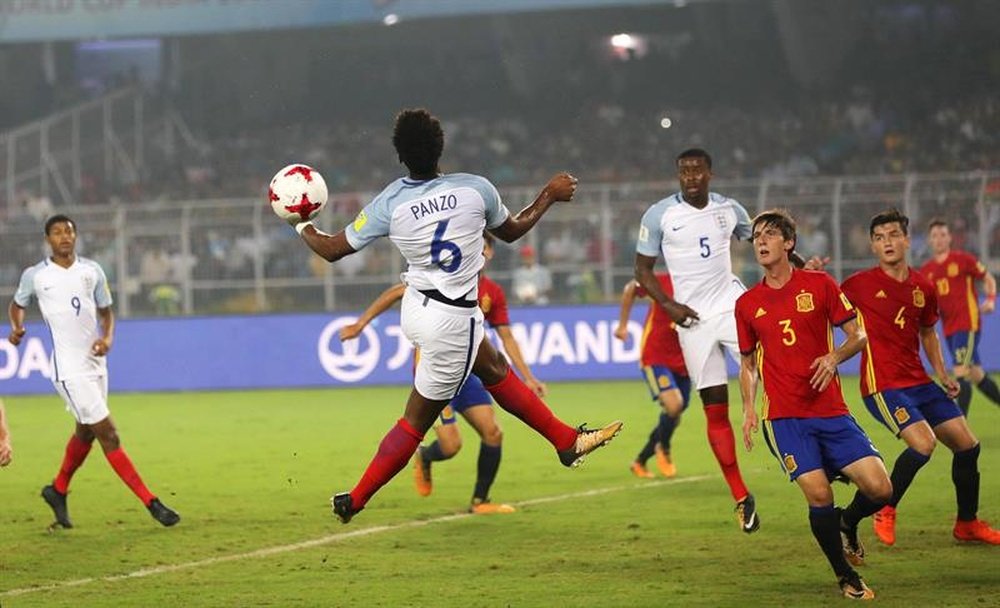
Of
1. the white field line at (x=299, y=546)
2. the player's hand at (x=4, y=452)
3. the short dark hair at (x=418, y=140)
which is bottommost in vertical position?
the white field line at (x=299, y=546)

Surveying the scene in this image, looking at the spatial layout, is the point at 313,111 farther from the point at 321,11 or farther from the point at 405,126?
the point at 405,126

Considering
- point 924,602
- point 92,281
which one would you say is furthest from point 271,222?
point 924,602

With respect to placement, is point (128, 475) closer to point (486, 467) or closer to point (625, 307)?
point (486, 467)

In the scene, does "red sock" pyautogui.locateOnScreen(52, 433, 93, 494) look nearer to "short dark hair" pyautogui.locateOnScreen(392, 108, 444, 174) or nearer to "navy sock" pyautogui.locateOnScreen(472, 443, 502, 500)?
"navy sock" pyautogui.locateOnScreen(472, 443, 502, 500)

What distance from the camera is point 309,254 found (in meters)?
27.1

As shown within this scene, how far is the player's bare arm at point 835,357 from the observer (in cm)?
785

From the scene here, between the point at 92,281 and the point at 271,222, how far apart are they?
617 inches

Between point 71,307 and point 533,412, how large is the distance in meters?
4.39

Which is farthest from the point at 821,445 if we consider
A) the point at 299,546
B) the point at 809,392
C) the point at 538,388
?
the point at 299,546

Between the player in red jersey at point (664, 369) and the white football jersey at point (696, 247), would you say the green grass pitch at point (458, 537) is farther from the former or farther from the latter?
the white football jersey at point (696, 247)

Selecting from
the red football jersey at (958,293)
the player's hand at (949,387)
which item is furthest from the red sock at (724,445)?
the red football jersey at (958,293)

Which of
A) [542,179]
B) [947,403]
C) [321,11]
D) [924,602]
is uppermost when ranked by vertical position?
[321,11]

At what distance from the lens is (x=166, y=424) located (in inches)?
788

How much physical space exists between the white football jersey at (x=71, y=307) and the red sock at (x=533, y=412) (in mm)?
3992
